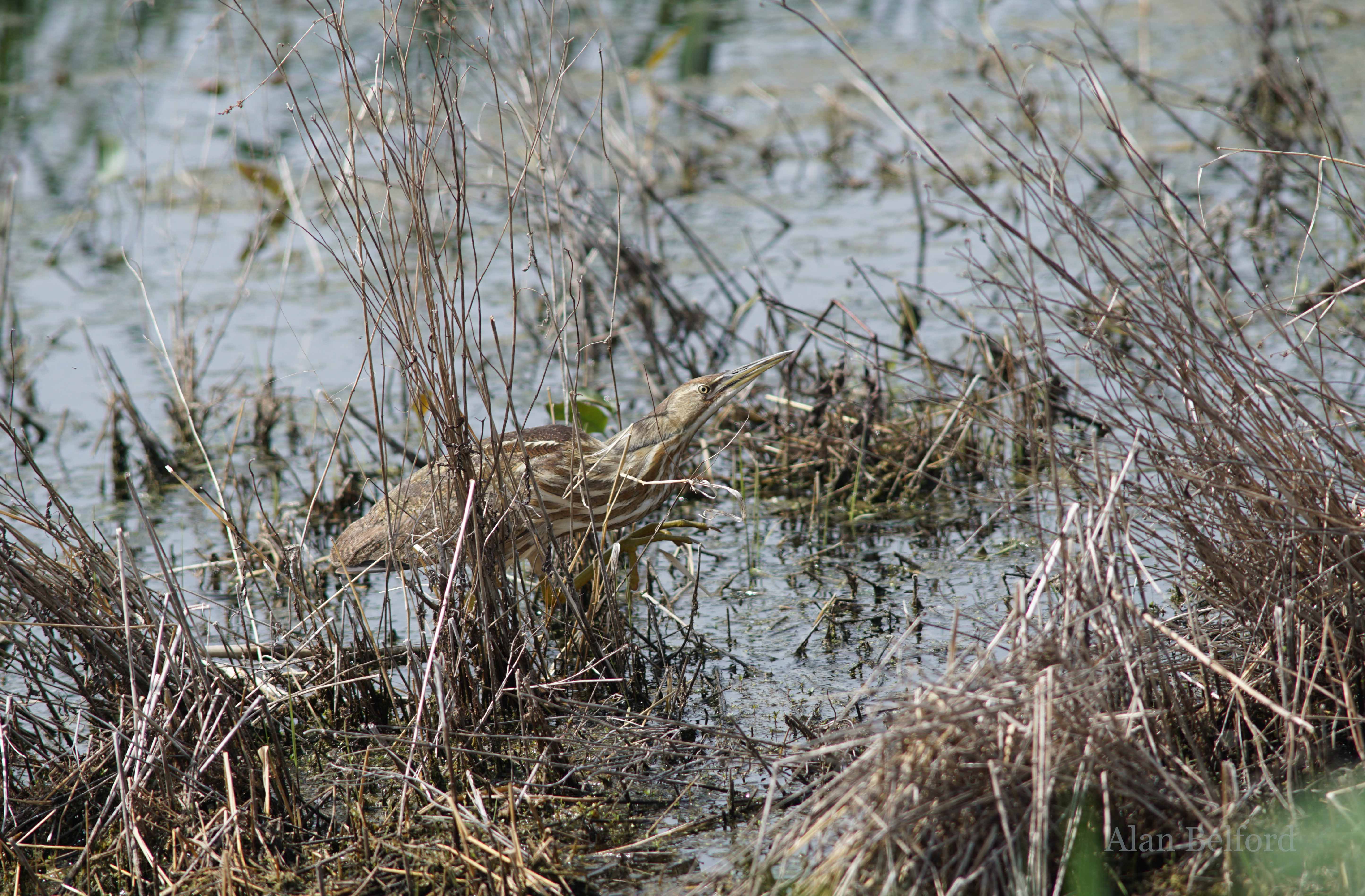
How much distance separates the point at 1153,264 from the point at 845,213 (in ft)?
11.7

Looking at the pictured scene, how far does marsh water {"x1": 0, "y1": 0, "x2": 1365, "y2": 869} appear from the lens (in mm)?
3141

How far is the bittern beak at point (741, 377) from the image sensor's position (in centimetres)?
312

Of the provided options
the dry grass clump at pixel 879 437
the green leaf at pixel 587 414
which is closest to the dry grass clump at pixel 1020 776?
the dry grass clump at pixel 879 437

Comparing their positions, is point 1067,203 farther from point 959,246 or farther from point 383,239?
point 959,246

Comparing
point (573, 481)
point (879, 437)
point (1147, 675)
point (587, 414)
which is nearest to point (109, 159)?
point (587, 414)

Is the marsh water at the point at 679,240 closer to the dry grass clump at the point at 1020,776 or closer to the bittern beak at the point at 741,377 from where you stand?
the dry grass clump at the point at 1020,776

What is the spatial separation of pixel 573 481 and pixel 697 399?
52cm

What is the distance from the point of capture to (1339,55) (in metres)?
7.02

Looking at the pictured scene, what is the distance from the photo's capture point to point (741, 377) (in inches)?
126

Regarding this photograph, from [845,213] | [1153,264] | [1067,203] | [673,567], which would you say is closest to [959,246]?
[845,213]

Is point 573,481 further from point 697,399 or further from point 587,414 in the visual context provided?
point 587,414

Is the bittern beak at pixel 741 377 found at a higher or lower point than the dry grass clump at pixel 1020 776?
higher

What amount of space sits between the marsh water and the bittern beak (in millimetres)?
274

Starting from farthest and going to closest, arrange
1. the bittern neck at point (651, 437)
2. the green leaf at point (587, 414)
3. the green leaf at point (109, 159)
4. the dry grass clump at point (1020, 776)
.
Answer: the green leaf at point (109, 159)
the green leaf at point (587, 414)
the bittern neck at point (651, 437)
the dry grass clump at point (1020, 776)
